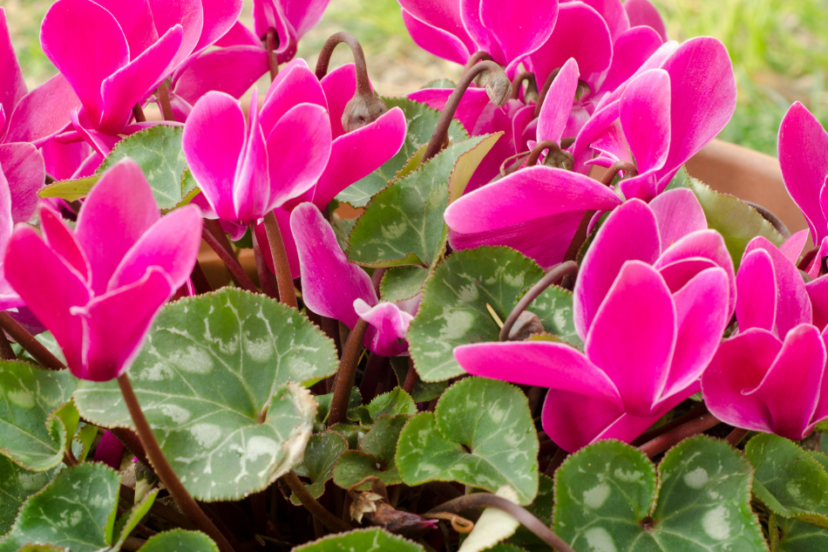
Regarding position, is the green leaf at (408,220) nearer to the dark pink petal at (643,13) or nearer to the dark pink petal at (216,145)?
the dark pink petal at (216,145)

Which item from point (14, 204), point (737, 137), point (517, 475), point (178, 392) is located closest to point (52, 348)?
point (14, 204)

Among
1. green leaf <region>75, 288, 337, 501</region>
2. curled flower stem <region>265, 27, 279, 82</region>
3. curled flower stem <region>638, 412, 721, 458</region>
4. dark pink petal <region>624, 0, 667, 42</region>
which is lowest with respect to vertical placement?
curled flower stem <region>638, 412, 721, 458</region>

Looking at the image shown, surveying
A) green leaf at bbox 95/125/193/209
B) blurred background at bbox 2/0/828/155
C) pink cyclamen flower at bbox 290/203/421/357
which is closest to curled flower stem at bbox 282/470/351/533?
pink cyclamen flower at bbox 290/203/421/357

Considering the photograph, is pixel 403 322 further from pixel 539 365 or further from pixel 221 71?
pixel 221 71

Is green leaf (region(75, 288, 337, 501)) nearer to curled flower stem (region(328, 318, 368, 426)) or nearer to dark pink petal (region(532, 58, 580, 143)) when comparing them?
curled flower stem (region(328, 318, 368, 426))

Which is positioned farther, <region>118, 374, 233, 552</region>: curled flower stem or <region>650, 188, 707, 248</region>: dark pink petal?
<region>650, 188, 707, 248</region>: dark pink petal

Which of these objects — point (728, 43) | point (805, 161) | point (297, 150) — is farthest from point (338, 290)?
point (728, 43)

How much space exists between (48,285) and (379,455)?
0.24 metres

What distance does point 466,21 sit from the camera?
22.5 inches

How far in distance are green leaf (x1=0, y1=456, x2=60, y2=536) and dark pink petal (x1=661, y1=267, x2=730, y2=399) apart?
37 centimetres

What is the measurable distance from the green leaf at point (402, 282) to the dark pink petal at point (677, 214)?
15cm

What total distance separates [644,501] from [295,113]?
29 cm

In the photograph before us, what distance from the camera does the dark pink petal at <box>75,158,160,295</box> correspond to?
314 mm

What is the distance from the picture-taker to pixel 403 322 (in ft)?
1.53
